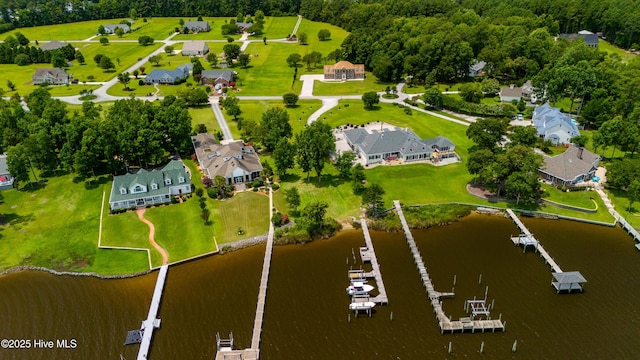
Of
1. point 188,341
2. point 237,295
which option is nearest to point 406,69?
point 237,295

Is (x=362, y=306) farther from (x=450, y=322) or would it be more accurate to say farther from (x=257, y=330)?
(x=257, y=330)

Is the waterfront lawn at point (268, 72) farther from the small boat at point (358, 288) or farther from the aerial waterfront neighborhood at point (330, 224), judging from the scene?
the small boat at point (358, 288)

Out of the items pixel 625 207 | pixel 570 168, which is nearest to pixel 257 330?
pixel 570 168

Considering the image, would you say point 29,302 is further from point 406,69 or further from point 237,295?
point 406,69

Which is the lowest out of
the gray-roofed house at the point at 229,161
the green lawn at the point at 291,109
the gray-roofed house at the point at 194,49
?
the gray-roofed house at the point at 229,161

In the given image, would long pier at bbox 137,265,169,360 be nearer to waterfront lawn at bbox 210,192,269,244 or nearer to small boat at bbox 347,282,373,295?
waterfront lawn at bbox 210,192,269,244

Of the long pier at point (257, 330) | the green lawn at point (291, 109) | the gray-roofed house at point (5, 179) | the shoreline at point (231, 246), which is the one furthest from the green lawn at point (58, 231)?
the green lawn at point (291, 109)

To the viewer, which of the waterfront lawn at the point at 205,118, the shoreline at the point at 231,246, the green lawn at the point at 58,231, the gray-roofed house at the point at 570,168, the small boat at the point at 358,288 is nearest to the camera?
the small boat at the point at 358,288
